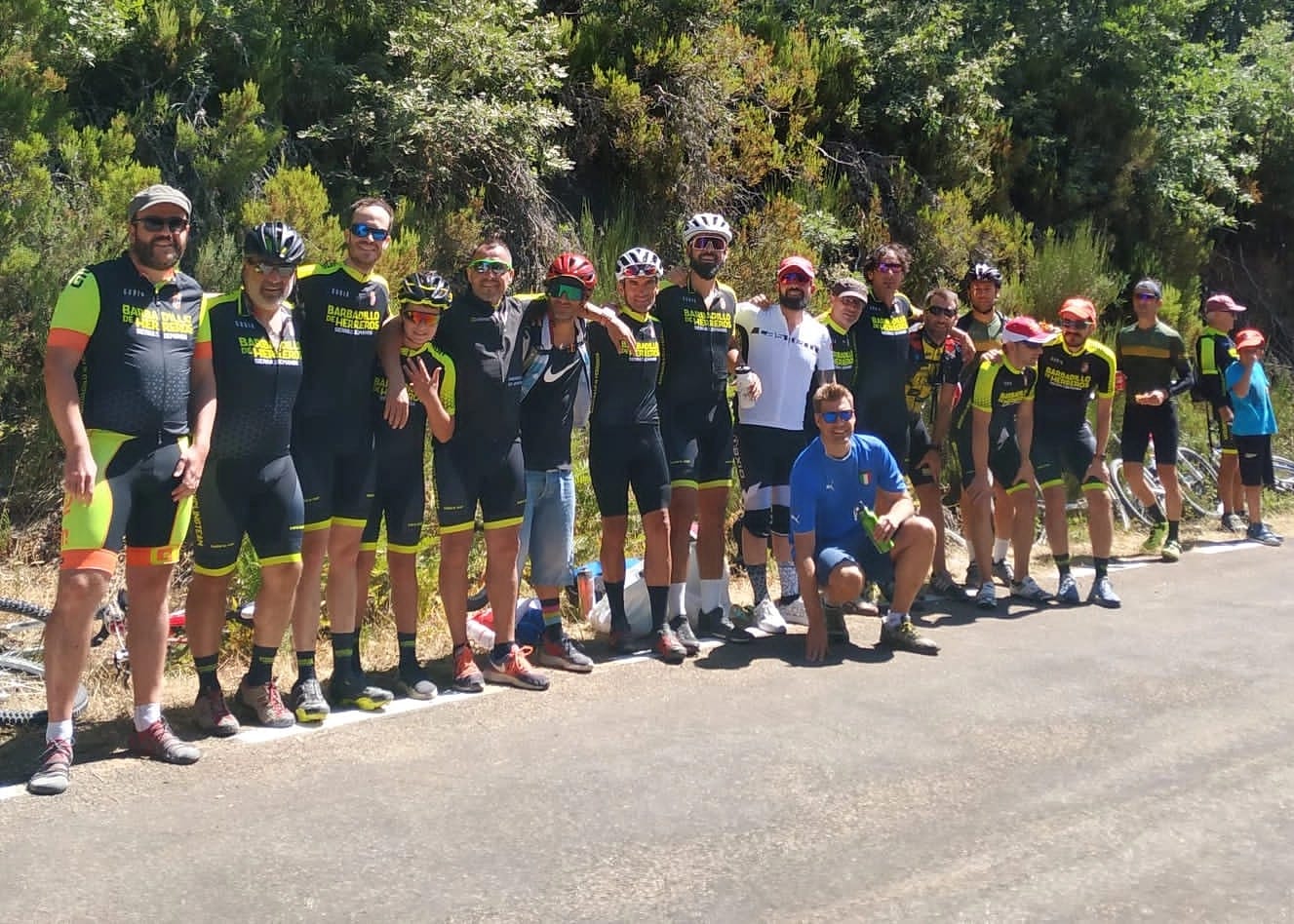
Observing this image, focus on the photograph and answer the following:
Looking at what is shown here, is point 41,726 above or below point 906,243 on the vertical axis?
below

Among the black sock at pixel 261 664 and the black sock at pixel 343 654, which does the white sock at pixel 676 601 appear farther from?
the black sock at pixel 261 664

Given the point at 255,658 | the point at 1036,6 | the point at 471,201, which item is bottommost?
the point at 255,658

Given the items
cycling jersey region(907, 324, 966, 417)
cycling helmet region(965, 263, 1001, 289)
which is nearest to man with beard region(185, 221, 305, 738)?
cycling jersey region(907, 324, 966, 417)

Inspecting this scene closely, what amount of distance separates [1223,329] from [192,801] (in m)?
11.6

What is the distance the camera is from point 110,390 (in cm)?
552

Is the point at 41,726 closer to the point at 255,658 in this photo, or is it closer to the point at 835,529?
the point at 255,658

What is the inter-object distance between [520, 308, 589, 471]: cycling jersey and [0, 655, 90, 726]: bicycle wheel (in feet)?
9.09

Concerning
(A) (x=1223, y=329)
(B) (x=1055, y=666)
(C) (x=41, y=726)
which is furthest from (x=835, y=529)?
(A) (x=1223, y=329)

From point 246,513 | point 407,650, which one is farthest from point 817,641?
point 246,513

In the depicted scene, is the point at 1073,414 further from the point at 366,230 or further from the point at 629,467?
the point at 366,230

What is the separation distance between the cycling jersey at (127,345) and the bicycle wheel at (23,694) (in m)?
1.35

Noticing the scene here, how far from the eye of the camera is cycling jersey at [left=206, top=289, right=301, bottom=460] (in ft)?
19.7

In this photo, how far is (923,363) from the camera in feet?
31.7

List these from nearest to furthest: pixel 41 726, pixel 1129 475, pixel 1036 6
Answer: pixel 41 726, pixel 1129 475, pixel 1036 6
